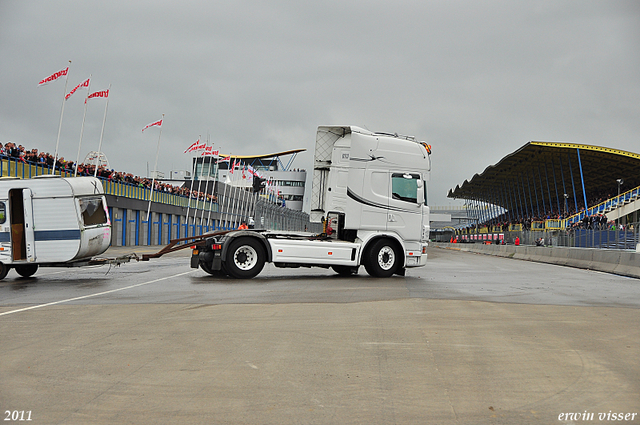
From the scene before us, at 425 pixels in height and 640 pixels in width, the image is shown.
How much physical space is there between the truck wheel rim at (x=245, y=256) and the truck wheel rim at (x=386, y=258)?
11.3 feet

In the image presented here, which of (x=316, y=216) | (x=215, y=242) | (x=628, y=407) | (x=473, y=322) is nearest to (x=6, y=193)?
(x=215, y=242)

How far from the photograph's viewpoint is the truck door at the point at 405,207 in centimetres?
1700

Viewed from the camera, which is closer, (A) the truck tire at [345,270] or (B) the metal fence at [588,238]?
(A) the truck tire at [345,270]

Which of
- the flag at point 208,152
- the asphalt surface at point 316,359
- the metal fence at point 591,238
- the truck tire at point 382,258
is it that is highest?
the flag at point 208,152

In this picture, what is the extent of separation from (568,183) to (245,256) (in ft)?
263

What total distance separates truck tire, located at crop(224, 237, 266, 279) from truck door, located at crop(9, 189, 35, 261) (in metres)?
4.83

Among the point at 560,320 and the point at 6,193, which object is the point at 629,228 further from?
the point at 6,193

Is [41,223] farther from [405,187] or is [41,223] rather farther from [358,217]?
[405,187]

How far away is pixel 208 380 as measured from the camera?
213 inches

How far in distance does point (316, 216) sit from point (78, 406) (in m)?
13.2

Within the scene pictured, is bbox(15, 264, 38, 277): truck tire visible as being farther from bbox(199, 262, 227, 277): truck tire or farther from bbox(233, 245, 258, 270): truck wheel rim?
bbox(233, 245, 258, 270): truck wheel rim

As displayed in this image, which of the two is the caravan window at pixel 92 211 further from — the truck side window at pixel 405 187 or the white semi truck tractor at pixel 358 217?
the truck side window at pixel 405 187

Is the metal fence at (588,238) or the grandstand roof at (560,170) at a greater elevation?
the grandstand roof at (560,170)

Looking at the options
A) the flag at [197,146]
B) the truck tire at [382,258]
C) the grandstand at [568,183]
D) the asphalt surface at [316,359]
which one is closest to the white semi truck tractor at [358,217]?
the truck tire at [382,258]
